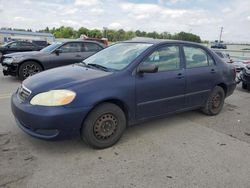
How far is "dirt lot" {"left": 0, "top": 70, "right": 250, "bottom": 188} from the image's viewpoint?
3033 mm

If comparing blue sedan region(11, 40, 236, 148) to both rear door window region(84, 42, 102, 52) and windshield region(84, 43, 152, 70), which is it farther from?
rear door window region(84, 42, 102, 52)

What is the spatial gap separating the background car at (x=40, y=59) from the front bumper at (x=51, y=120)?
19.3 feet

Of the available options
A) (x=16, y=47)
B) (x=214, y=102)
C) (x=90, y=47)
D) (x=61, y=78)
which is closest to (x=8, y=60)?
(x=90, y=47)

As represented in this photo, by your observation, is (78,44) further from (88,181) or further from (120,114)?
(88,181)

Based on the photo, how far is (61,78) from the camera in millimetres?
3805

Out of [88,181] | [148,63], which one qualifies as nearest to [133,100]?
[148,63]

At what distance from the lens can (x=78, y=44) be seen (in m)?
9.98

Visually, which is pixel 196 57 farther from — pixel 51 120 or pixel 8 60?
pixel 8 60

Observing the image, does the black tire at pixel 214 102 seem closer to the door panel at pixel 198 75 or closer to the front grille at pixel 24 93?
the door panel at pixel 198 75

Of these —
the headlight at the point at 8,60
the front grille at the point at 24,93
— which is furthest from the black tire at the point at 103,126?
the headlight at the point at 8,60

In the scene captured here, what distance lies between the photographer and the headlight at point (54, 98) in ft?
11.1

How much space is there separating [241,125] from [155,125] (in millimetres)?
1763

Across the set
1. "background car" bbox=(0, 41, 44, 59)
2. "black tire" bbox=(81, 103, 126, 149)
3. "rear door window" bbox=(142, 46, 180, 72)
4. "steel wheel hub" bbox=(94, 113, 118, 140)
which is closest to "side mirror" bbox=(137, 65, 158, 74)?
"rear door window" bbox=(142, 46, 180, 72)

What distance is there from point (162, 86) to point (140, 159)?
138 centimetres
